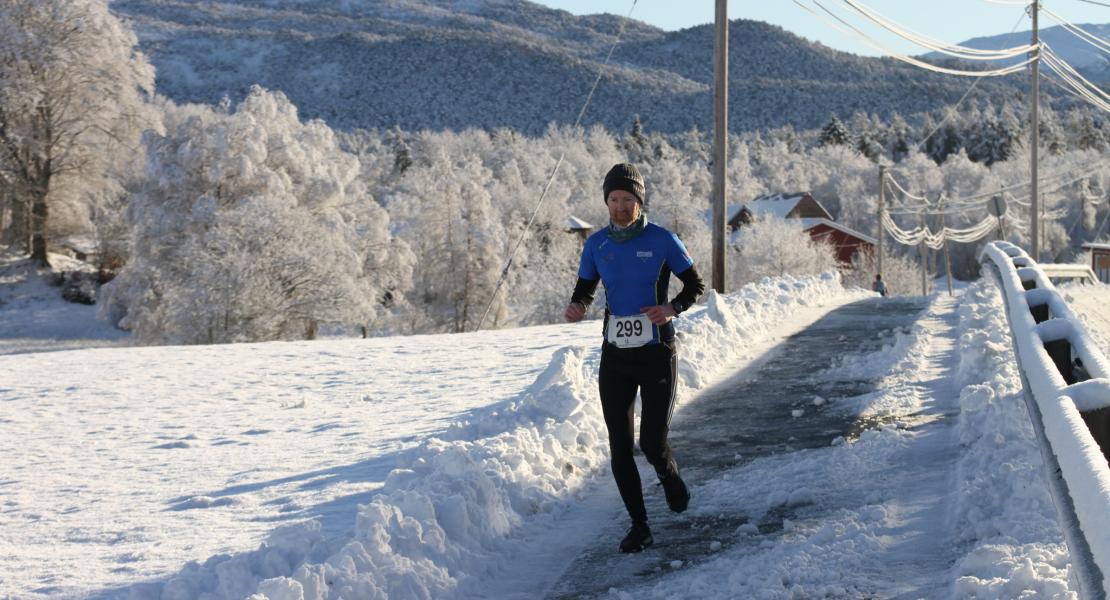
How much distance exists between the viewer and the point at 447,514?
231 inches

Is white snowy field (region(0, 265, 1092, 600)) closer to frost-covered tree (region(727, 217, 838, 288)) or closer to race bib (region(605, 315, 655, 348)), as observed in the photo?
race bib (region(605, 315, 655, 348))

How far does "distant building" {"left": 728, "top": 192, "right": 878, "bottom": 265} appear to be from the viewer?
85000 millimetres

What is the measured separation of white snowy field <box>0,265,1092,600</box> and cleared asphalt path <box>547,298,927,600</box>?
173mm

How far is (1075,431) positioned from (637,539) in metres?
2.67

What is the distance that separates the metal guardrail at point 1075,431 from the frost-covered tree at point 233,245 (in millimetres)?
30414

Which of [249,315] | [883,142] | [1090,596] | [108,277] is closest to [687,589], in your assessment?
[1090,596]

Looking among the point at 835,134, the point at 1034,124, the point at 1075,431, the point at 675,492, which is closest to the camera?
the point at 1075,431

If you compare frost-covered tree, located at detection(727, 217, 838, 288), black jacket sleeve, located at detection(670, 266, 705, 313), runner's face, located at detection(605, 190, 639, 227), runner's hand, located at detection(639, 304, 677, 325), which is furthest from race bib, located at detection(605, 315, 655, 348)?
frost-covered tree, located at detection(727, 217, 838, 288)

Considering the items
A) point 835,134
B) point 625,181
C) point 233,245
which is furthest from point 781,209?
point 625,181

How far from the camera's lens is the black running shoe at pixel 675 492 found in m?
6.30

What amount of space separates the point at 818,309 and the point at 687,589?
16.8 m

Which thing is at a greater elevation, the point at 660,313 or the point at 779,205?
the point at 660,313

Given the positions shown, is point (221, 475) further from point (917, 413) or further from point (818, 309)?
point (818, 309)

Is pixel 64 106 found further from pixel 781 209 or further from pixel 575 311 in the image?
pixel 781 209
